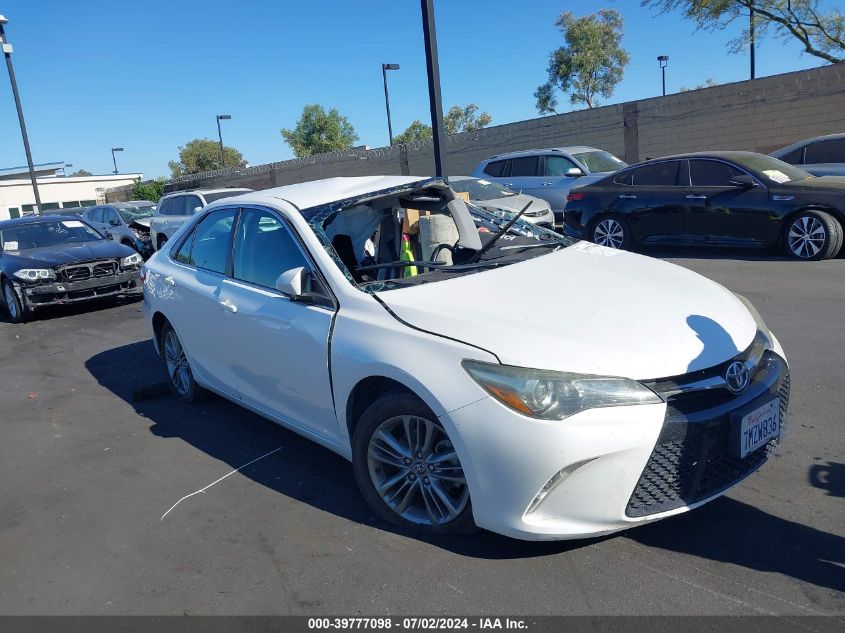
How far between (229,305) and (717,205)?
25.4ft

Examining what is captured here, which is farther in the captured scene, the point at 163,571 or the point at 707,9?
the point at 707,9

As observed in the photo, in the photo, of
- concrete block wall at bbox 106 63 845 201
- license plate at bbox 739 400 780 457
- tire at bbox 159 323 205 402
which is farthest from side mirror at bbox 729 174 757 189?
concrete block wall at bbox 106 63 845 201

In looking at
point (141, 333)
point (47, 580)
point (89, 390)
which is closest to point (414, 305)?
point (47, 580)

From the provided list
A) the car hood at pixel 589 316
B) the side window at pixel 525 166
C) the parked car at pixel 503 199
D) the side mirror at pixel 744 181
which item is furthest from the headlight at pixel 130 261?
the side mirror at pixel 744 181

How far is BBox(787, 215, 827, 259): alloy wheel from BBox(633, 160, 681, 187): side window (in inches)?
70.3

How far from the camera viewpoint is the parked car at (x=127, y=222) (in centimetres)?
1770

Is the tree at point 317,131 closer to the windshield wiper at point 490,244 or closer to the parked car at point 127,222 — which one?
the parked car at point 127,222

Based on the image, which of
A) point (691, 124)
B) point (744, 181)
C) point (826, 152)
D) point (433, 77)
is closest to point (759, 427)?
point (433, 77)

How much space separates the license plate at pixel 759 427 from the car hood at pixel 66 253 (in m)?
9.95

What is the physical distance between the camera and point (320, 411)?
3803 mm
